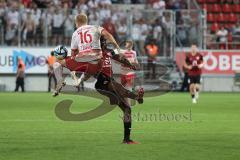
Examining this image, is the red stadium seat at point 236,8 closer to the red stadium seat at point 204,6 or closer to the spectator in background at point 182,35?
the red stadium seat at point 204,6

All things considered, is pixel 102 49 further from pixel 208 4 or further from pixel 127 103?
pixel 208 4

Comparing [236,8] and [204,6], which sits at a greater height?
[204,6]

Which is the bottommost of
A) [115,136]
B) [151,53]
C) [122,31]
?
[115,136]

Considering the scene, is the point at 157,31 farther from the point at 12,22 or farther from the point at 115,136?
the point at 115,136

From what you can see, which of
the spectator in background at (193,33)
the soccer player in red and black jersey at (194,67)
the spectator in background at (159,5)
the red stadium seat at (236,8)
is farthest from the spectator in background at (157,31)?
the soccer player in red and black jersey at (194,67)

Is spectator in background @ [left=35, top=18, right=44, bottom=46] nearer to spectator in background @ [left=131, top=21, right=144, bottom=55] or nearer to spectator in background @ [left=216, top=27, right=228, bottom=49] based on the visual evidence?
spectator in background @ [left=131, top=21, right=144, bottom=55]

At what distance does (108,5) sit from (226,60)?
7.06 m

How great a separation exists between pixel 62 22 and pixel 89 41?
23702 mm

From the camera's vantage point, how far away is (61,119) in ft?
63.6

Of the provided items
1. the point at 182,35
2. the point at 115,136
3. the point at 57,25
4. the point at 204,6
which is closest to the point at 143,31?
the point at 182,35

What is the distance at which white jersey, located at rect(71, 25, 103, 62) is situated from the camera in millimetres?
13344

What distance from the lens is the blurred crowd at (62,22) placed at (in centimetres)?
3678

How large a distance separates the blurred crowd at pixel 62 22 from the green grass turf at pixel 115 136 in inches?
546

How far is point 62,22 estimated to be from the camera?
121ft
